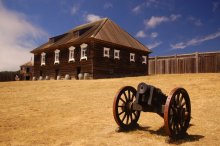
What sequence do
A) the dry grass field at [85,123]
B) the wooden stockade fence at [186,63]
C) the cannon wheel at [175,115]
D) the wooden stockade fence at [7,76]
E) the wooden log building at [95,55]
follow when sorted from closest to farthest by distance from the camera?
the cannon wheel at [175,115], the dry grass field at [85,123], the wooden stockade fence at [186,63], the wooden log building at [95,55], the wooden stockade fence at [7,76]

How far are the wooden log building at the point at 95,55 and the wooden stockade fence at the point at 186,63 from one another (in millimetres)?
3227

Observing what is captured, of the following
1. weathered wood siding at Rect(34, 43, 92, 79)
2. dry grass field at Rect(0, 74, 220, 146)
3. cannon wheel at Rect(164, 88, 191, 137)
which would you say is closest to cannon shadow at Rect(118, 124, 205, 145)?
dry grass field at Rect(0, 74, 220, 146)

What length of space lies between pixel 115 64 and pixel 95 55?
3156 mm

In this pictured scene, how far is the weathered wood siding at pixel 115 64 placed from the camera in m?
23.9

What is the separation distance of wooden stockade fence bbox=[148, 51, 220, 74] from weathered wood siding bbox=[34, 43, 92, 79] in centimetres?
711

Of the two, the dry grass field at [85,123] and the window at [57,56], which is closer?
the dry grass field at [85,123]

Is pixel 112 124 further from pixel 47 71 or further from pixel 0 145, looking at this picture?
pixel 47 71

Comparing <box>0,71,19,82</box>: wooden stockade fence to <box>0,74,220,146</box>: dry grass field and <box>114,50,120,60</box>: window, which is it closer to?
<box>114,50,120,60</box>: window

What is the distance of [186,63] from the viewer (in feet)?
72.8

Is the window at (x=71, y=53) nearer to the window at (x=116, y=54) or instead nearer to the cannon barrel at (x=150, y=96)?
the window at (x=116, y=54)

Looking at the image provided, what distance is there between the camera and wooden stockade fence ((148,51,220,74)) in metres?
20.3

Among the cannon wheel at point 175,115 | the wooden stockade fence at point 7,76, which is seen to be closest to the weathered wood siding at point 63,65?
the wooden stockade fence at point 7,76

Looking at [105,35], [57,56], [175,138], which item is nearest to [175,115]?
[175,138]

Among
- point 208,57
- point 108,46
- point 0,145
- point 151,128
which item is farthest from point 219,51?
point 0,145
